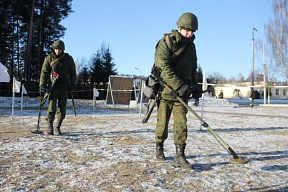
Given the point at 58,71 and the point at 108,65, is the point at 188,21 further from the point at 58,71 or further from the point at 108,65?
the point at 108,65

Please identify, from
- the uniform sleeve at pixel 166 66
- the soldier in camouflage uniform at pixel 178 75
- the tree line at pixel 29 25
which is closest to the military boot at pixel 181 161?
the soldier in camouflage uniform at pixel 178 75

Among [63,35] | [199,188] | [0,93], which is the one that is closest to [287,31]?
[63,35]

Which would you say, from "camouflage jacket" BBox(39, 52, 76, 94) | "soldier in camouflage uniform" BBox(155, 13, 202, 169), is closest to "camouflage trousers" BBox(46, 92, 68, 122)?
"camouflage jacket" BBox(39, 52, 76, 94)

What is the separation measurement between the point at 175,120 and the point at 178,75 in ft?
2.02

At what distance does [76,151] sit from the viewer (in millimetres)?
3984

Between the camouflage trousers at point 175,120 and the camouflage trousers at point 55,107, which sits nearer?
the camouflage trousers at point 175,120

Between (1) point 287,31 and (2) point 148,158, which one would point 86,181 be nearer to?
(2) point 148,158

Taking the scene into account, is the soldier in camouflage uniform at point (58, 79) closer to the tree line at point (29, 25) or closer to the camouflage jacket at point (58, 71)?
the camouflage jacket at point (58, 71)

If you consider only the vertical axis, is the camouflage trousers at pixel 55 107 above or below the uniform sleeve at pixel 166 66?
below

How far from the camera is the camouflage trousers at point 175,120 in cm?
334

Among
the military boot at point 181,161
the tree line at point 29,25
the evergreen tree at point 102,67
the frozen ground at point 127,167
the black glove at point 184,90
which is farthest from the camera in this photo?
the evergreen tree at point 102,67

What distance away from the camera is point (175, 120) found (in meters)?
3.43

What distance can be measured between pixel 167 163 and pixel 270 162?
1.46 metres

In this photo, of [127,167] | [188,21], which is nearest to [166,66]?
[188,21]
